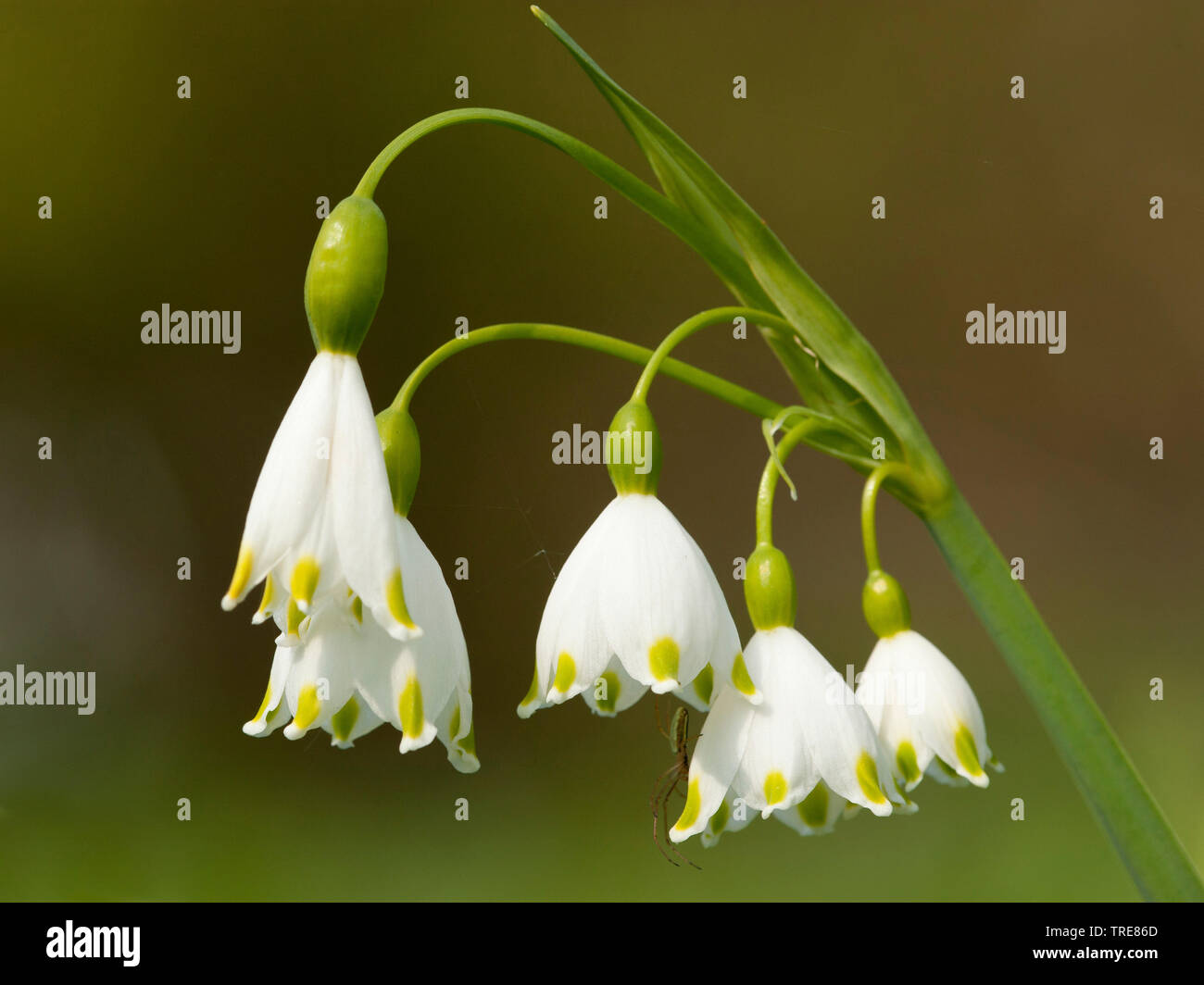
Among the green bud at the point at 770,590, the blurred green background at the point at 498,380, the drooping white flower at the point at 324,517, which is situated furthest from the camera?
the blurred green background at the point at 498,380

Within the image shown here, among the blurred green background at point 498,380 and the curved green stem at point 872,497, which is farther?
the blurred green background at point 498,380

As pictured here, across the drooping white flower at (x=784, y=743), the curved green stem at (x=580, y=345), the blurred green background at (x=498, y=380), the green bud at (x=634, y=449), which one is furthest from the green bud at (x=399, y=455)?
the blurred green background at (x=498, y=380)

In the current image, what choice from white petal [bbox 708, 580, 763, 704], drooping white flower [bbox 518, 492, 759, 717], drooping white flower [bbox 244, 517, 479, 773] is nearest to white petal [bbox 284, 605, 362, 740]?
drooping white flower [bbox 244, 517, 479, 773]

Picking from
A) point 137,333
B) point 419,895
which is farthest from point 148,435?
point 419,895

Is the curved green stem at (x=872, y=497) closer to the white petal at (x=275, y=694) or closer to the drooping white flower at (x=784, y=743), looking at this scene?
the drooping white flower at (x=784, y=743)

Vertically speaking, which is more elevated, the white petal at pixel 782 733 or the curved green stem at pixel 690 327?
the curved green stem at pixel 690 327

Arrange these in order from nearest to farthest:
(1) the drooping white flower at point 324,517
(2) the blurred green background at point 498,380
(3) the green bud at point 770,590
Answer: (1) the drooping white flower at point 324,517, (3) the green bud at point 770,590, (2) the blurred green background at point 498,380

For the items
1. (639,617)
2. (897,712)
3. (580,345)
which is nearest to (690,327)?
(580,345)

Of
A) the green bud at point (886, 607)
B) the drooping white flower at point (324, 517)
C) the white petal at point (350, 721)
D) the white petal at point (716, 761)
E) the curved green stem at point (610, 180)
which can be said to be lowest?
the white petal at point (716, 761)
